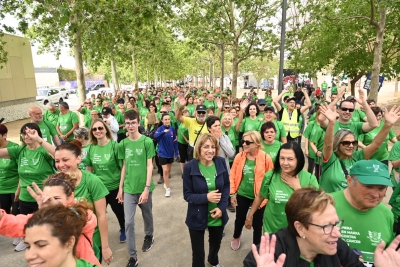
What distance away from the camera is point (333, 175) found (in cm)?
296

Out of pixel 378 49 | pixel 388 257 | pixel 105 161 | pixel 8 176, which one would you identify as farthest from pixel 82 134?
pixel 378 49

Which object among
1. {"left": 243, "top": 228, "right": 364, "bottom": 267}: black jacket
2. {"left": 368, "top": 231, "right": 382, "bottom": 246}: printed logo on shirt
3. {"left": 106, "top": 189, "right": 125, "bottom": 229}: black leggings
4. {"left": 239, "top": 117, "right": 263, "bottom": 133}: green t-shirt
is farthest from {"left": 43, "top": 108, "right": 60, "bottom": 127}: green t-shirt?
{"left": 368, "top": 231, "right": 382, "bottom": 246}: printed logo on shirt

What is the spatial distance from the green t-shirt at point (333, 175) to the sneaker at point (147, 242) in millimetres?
2742

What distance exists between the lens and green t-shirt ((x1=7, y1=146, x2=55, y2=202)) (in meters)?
3.75

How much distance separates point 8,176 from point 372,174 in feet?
15.7

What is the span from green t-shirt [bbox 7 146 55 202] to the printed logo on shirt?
3.86 m

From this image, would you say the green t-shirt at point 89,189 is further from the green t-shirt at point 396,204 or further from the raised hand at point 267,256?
the green t-shirt at point 396,204

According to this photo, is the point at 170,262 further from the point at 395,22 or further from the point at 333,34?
the point at 333,34

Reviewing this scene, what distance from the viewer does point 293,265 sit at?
175 cm

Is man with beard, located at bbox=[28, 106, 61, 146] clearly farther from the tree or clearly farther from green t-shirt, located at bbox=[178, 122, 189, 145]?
the tree

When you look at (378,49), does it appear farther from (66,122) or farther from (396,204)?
(66,122)

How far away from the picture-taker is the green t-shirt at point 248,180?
3752 mm

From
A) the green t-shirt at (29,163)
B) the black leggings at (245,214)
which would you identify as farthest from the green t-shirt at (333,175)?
the green t-shirt at (29,163)

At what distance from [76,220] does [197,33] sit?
14751 mm
